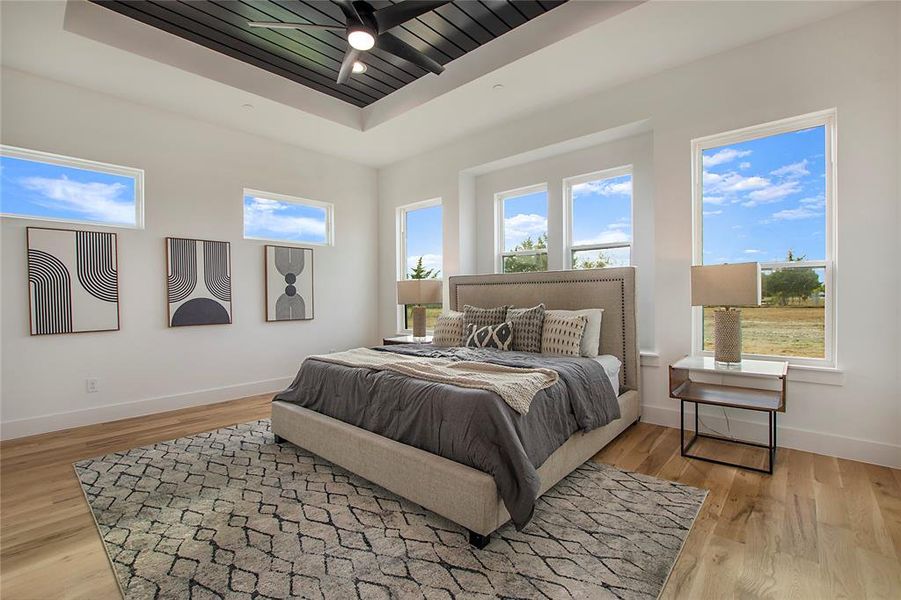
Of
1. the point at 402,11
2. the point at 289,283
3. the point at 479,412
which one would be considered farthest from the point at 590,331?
the point at 289,283

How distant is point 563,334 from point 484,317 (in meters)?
0.83

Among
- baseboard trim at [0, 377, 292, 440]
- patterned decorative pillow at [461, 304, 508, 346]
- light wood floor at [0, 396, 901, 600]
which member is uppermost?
patterned decorative pillow at [461, 304, 508, 346]

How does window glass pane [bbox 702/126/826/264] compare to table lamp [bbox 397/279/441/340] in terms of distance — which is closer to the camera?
window glass pane [bbox 702/126/826/264]

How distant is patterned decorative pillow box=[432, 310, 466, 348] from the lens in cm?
405

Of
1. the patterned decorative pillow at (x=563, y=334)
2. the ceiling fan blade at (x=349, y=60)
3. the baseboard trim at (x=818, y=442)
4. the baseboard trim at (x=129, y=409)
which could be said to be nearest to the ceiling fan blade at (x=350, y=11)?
the ceiling fan blade at (x=349, y=60)

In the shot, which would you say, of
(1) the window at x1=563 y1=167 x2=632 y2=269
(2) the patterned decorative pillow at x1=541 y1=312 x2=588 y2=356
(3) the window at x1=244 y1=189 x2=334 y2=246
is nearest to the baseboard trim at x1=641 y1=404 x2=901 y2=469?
(2) the patterned decorative pillow at x1=541 y1=312 x2=588 y2=356

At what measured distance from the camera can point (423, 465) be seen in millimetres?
2113

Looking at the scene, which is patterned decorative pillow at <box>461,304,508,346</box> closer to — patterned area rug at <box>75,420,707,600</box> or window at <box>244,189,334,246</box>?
patterned area rug at <box>75,420,707,600</box>

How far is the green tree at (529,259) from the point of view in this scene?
480 centimetres

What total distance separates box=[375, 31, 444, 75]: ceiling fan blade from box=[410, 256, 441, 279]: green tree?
301 cm

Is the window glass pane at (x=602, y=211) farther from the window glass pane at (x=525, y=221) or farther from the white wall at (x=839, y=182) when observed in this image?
the white wall at (x=839, y=182)

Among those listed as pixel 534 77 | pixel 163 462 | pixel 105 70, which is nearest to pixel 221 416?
pixel 163 462

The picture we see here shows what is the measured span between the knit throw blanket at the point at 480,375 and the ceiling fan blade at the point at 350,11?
2086 mm

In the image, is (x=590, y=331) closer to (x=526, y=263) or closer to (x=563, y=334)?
(x=563, y=334)
